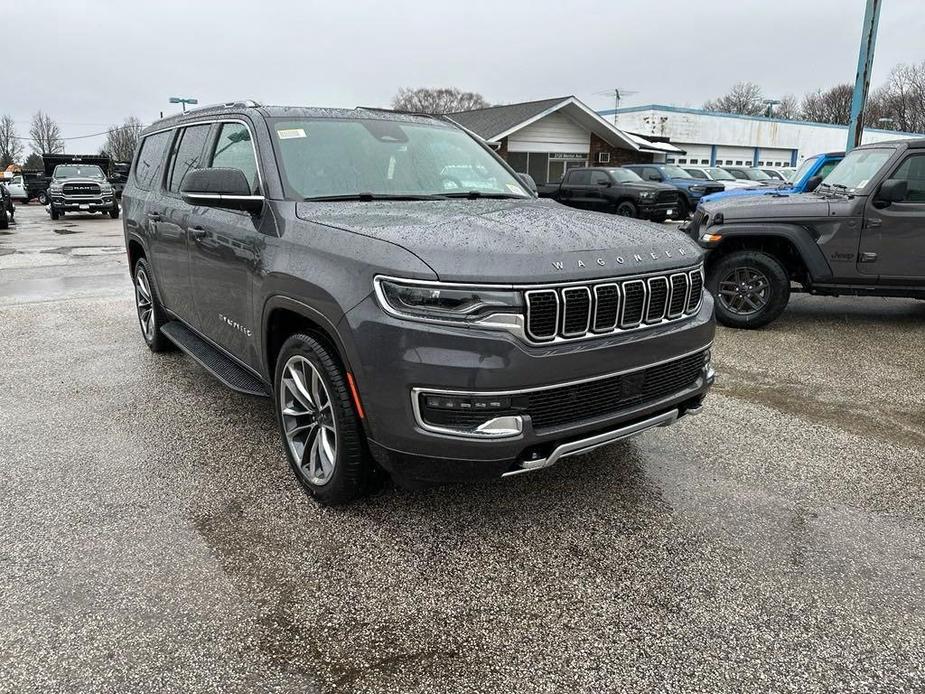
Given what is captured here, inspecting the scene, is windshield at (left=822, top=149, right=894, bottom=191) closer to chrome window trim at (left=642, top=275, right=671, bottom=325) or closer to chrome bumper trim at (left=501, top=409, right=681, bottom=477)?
chrome window trim at (left=642, top=275, right=671, bottom=325)

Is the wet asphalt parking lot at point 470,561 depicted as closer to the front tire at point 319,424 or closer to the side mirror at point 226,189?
the front tire at point 319,424

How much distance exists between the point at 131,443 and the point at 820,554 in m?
3.70

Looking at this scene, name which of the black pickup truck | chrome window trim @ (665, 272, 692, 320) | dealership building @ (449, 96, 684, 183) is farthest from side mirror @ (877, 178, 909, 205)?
dealership building @ (449, 96, 684, 183)

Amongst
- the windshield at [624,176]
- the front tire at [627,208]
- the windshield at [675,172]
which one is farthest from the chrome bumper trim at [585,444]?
the windshield at [675,172]

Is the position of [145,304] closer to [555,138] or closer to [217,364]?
[217,364]

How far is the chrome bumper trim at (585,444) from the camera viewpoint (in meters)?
2.77

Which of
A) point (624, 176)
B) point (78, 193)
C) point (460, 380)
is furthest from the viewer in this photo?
point (78, 193)

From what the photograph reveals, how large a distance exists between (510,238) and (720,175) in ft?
83.0

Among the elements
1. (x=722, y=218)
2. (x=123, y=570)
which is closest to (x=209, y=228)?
(x=123, y=570)

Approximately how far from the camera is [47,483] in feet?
11.8

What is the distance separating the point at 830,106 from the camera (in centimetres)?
7888

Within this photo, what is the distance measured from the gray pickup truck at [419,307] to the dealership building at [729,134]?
3463cm

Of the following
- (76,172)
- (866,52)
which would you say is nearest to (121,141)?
(76,172)

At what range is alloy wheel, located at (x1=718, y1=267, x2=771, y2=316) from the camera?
712cm
